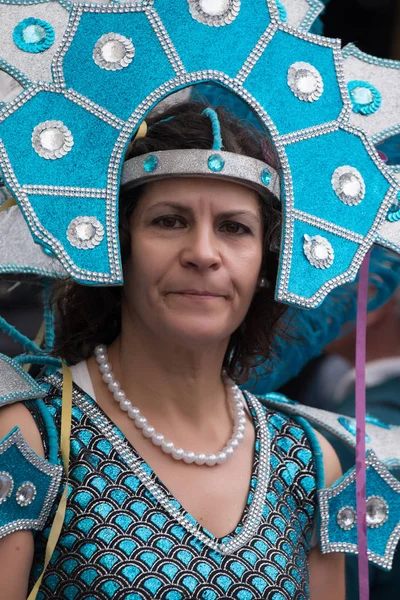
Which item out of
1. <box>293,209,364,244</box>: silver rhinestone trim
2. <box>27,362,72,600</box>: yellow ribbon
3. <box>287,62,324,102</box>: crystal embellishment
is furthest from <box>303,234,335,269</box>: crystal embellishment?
<box>27,362,72,600</box>: yellow ribbon

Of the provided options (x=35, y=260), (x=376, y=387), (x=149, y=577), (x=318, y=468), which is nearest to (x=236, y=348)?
(x=318, y=468)

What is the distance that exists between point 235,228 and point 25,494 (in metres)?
0.55

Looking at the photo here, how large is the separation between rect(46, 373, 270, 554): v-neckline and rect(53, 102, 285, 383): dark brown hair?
0.12 m

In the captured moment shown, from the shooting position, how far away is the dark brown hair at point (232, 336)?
1777 mm

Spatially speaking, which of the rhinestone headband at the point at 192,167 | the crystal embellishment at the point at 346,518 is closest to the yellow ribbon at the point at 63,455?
the rhinestone headband at the point at 192,167

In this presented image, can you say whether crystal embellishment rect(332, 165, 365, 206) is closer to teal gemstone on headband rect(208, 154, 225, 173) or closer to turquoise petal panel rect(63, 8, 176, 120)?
teal gemstone on headband rect(208, 154, 225, 173)

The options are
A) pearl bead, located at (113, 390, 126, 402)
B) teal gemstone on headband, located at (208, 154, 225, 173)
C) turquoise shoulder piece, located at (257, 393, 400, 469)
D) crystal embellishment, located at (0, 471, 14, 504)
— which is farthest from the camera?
turquoise shoulder piece, located at (257, 393, 400, 469)

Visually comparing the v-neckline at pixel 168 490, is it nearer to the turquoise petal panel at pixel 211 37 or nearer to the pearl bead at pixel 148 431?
the pearl bead at pixel 148 431

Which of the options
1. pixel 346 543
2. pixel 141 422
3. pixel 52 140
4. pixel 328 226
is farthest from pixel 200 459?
pixel 52 140

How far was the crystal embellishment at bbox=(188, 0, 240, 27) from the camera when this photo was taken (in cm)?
173

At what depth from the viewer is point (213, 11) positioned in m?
1.73

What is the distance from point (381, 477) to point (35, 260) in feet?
2.54

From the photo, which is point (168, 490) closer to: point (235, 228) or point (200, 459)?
point (200, 459)

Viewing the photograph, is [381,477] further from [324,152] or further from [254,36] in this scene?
[254,36]
